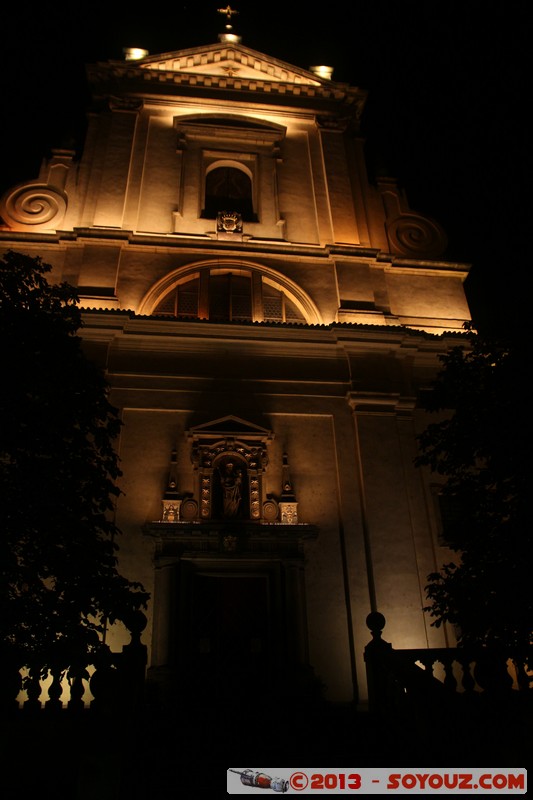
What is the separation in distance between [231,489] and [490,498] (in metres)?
6.25

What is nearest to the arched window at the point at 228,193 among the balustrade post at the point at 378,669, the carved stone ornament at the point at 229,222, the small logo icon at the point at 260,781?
the carved stone ornament at the point at 229,222

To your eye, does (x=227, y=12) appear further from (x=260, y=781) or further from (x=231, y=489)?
(x=260, y=781)

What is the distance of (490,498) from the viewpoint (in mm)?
10484

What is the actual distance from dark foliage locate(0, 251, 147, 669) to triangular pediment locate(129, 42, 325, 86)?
15.1 meters

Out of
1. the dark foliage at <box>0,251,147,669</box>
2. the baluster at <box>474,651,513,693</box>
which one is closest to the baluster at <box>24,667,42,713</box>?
the dark foliage at <box>0,251,147,669</box>

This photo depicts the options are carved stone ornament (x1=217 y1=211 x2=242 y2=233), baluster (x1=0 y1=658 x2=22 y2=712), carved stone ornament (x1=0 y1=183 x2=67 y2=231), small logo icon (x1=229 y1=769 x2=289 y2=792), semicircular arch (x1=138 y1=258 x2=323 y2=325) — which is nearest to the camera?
small logo icon (x1=229 y1=769 x2=289 y2=792)

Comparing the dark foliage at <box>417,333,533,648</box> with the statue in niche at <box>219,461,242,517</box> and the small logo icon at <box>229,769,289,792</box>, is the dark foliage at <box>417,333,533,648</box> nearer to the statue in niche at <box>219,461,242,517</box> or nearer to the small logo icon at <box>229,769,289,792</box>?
the small logo icon at <box>229,769,289,792</box>

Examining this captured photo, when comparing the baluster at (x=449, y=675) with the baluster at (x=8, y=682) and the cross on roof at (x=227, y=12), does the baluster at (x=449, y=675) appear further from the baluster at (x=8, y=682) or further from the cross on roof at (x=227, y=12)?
the cross on roof at (x=227, y=12)

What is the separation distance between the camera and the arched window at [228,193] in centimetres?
2039

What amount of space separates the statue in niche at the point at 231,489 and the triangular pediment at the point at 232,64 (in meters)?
14.9

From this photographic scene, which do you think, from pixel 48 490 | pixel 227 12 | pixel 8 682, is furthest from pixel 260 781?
pixel 227 12

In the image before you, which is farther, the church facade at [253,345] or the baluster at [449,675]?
the church facade at [253,345]

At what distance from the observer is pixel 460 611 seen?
379 inches

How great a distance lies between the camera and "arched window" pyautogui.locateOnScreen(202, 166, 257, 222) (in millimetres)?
20391
